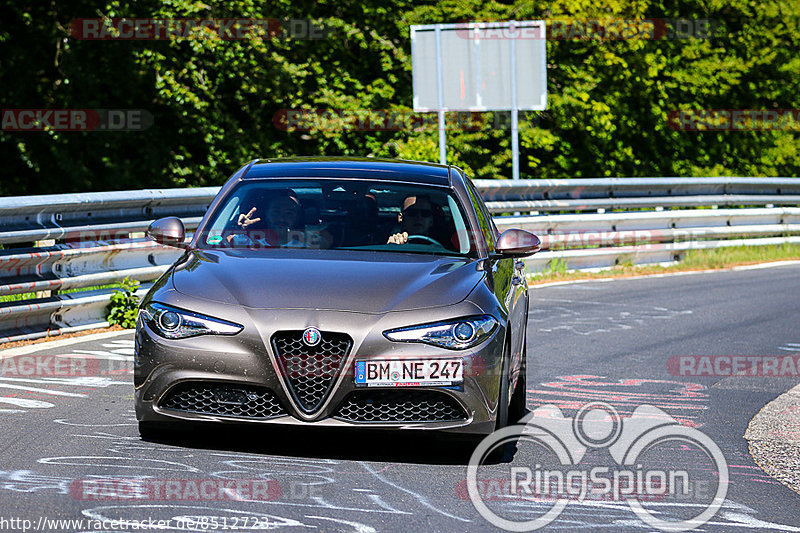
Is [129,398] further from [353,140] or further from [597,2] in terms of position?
[597,2]

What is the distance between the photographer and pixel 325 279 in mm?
6742

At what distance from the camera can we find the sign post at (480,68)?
2412 cm

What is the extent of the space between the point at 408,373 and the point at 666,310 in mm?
8888

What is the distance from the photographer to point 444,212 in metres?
7.91

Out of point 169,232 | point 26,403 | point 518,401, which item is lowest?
point 518,401

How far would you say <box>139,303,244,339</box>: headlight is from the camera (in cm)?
643

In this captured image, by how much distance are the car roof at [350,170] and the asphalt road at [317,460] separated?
5.14 feet

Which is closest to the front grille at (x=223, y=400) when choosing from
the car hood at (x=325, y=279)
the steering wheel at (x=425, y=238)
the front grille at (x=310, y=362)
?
the front grille at (x=310, y=362)

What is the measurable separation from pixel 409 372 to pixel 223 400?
88 cm

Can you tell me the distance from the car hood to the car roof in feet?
2.65

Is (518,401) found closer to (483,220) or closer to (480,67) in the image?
(483,220)

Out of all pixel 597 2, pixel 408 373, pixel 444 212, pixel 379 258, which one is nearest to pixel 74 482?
pixel 408 373

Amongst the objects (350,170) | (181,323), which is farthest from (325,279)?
(350,170)

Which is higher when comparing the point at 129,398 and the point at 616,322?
the point at 129,398
